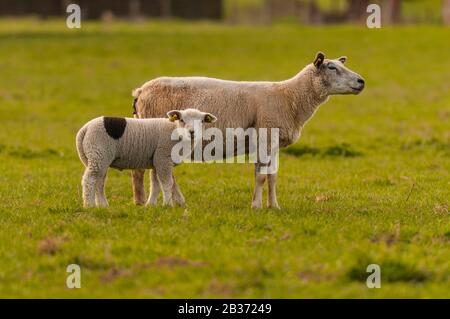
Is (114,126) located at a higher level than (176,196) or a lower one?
higher

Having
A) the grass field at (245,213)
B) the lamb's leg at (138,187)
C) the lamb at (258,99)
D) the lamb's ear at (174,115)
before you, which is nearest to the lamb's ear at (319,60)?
the lamb at (258,99)

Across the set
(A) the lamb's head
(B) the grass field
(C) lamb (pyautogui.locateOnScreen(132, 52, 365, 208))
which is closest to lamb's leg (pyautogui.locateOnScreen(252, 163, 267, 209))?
(C) lamb (pyautogui.locateOnScreen(132, 52, 365, 208))

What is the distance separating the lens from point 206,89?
44.0ft

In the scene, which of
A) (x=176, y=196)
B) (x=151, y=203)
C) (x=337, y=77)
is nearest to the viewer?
(x=151, y=203)

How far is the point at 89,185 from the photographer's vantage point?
12.1 meters

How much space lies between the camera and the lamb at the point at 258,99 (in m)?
13.2

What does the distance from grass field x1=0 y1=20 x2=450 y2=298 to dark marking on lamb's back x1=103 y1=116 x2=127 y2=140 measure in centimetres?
101

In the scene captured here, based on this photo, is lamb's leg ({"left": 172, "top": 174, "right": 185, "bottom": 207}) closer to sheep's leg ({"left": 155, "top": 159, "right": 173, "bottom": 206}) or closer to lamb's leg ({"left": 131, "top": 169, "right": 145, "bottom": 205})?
lamb's leg ({"left": 131, "top": 169, "right": 145, "bottom": 205})

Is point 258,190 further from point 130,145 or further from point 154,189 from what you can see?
point 130,145

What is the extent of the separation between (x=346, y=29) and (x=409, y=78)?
56.3ft

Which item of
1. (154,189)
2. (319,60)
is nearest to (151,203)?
(154,189)

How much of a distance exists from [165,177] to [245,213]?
1.19 m

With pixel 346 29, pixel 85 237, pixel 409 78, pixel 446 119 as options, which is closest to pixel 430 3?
pixel 346 29

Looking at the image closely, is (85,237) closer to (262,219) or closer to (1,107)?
(262,219)
